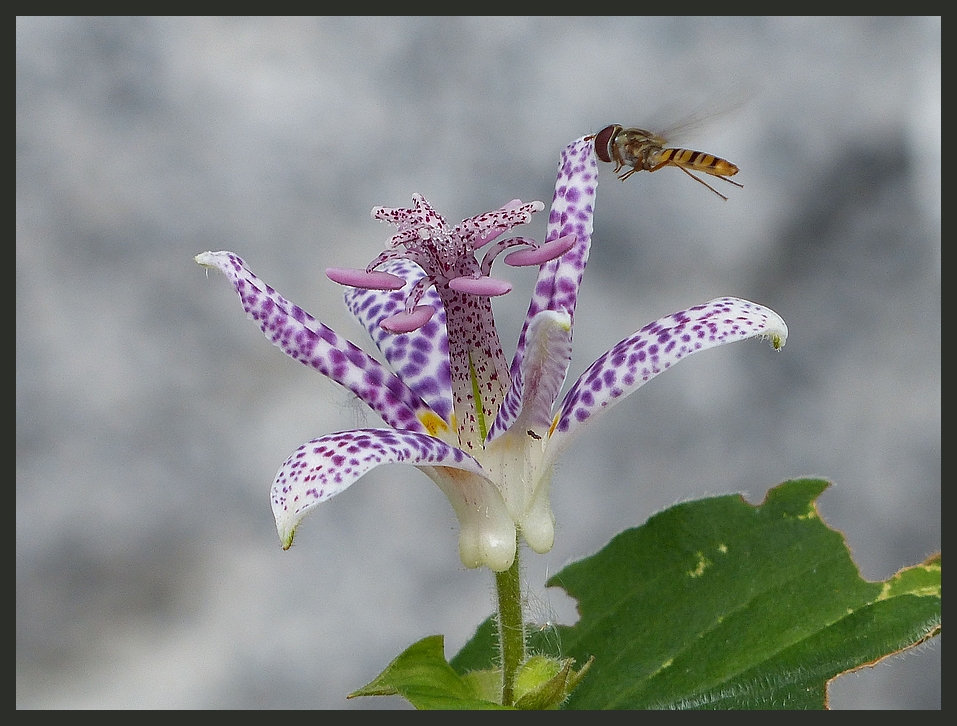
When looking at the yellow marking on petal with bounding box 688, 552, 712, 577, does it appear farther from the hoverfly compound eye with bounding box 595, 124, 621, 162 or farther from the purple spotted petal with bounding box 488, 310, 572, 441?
the hoverfly compound eye with bounding box 595, 124, 621, 162

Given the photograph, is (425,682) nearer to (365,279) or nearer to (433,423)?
(433,423)

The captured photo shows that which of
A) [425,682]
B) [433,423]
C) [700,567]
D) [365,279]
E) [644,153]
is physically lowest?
[425,682]

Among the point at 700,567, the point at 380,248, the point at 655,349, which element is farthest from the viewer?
the point at 380,248

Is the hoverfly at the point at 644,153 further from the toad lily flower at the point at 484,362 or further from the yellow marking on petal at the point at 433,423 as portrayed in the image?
the yellow marking on petal at the point at 433,423

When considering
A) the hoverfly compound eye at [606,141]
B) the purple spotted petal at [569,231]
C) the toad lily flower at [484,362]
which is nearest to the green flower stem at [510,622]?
the toad lily flower at [484,362]

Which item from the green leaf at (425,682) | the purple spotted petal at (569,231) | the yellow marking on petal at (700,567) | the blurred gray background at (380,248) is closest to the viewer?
the green leaf at (425,682)

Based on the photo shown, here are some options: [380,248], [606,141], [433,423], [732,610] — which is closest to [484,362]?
[433,423]

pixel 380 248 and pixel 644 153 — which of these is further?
pixel 380 248

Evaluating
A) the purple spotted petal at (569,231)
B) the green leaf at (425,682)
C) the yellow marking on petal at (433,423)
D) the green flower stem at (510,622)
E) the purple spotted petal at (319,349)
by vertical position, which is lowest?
the green leaf at (425,682)

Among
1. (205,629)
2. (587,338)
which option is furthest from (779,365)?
(205,629)
